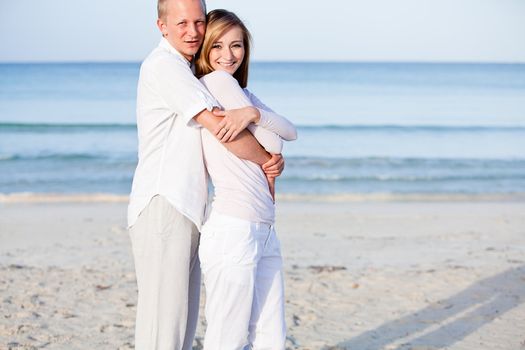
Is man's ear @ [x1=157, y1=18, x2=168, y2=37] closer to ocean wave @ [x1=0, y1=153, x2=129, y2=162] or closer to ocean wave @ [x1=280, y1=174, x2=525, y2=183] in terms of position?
ocean wave @ [x1=280, y1=174, x2=525, y2=183]

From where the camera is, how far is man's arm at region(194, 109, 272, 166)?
9.60 feet

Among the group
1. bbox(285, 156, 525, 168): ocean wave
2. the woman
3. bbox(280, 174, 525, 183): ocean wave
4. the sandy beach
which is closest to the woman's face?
the woman

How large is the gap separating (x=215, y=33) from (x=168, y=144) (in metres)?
0.51

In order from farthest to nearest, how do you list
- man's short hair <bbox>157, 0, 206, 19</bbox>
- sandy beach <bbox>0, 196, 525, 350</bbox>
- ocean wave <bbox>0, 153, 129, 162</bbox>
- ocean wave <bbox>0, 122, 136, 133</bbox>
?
1. ocean wave <bbox>0, 122, 136, 133</bbox>
2. ocean wave <bbox>0, 153, 129, 162</bbox>
3. sandy beach <bbox>0, 196, 525, 350</bbox>
4. man's short hair <bbox>157, 0, 206, 19</bbox>

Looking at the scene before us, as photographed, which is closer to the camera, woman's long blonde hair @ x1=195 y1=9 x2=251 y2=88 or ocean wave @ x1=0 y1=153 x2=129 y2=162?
woman's long blonde hair @ x1=195 y1=9 x2=251 y2=88

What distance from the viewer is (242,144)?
2998 mm

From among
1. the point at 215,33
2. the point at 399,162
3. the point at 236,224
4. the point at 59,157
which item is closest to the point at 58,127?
the point at 59,157

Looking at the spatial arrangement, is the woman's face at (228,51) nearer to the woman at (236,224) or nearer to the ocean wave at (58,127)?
the woman at (236,224)

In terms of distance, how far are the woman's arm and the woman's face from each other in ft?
0.36

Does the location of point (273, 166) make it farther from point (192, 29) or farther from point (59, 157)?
point (59, 157)

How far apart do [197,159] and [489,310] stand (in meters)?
3.63

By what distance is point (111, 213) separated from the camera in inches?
421

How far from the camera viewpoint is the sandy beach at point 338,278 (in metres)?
5.28

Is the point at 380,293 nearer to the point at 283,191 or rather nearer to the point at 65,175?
the point at 283,191
